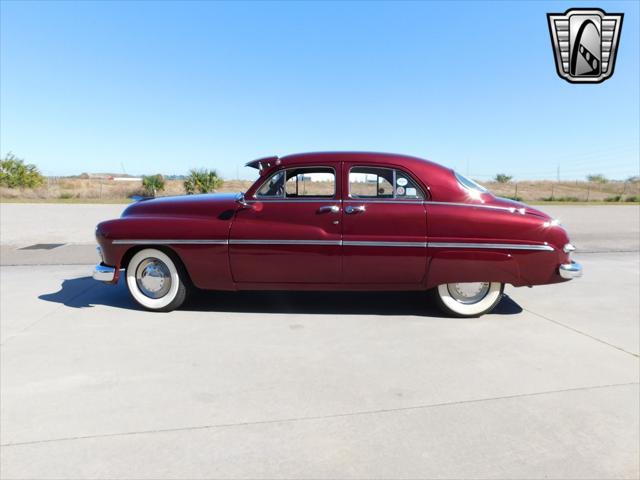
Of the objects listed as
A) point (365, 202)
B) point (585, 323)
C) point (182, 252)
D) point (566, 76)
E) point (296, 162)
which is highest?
point (566, 76)

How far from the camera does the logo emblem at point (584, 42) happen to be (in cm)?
731

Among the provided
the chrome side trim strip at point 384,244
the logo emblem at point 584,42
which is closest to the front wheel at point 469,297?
the chrome side trim strip at point 384,244

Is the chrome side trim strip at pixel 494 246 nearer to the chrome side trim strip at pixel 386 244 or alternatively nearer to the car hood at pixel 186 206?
the chrome side trim strip at pixel 386 244

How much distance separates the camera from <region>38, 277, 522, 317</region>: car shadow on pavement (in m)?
4.39

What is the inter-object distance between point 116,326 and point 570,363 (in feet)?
12.8

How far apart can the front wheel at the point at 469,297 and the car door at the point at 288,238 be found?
1.12 meters

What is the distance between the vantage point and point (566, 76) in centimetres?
737

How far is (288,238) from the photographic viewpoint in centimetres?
399

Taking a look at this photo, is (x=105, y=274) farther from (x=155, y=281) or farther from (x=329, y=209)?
(x=329, y=209)

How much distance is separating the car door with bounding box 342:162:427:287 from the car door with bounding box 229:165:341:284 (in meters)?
0.12

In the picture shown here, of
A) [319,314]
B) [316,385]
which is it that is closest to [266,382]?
[316,385]

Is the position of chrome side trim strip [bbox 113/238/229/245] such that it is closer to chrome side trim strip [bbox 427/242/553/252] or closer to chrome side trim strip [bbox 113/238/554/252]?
chrome side trim strip [bbox 113/238/554/252]

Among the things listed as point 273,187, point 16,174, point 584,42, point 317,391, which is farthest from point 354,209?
point 16,174

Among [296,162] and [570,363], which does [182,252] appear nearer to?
[296,162]
